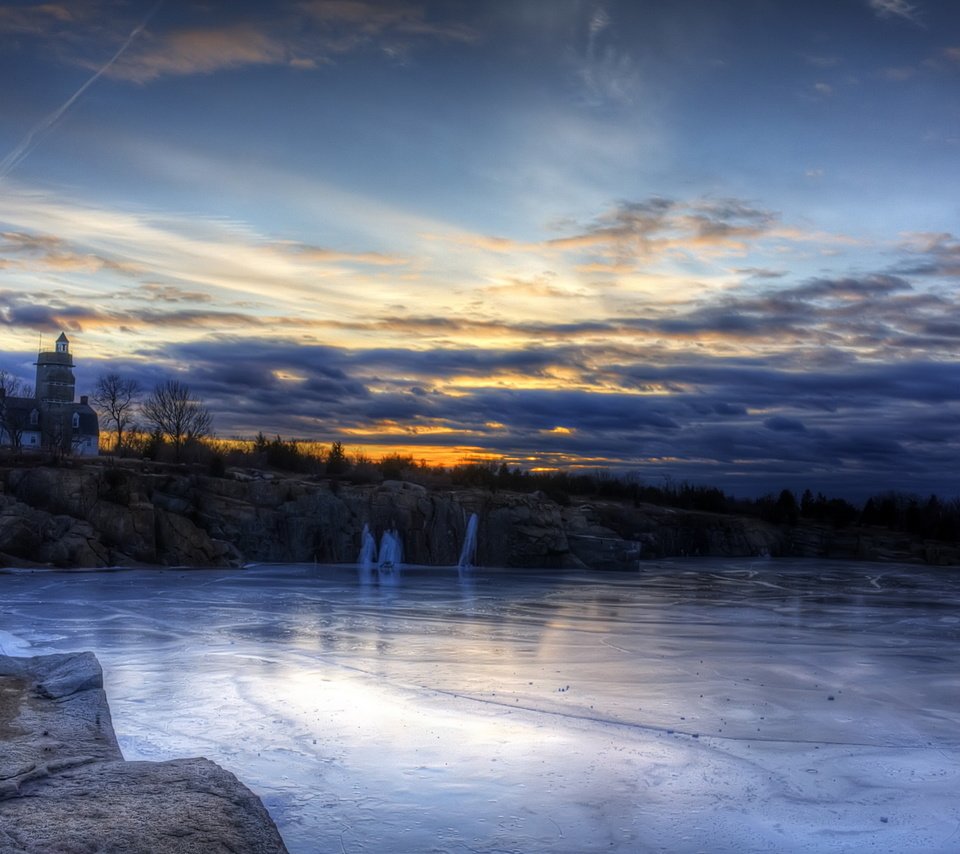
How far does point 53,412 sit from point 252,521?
42.2 m

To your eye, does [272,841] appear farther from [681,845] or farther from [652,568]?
[652,568]

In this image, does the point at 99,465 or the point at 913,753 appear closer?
the point at 913,753

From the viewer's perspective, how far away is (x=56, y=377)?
8025 cm

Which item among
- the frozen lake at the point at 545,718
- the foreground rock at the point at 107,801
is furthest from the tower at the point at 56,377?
the foreground rock at the point at 107,801

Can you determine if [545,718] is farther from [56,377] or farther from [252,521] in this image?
[56,377]

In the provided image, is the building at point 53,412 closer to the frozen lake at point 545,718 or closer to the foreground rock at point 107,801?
the frozen lake at point 545,718

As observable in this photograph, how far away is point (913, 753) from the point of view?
8766 mm

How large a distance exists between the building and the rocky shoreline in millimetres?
27271

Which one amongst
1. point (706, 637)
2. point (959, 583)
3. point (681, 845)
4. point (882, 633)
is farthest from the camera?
point (959, 583)

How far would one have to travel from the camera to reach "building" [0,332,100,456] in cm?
6925

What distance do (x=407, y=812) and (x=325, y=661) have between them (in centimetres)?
704

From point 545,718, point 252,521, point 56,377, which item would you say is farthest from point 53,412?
point 545,718

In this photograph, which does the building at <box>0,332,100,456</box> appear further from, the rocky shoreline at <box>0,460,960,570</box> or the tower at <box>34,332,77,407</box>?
the rocky shoreline at <box>0,460,960,570</box>

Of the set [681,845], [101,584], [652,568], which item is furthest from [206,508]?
[681,845]
